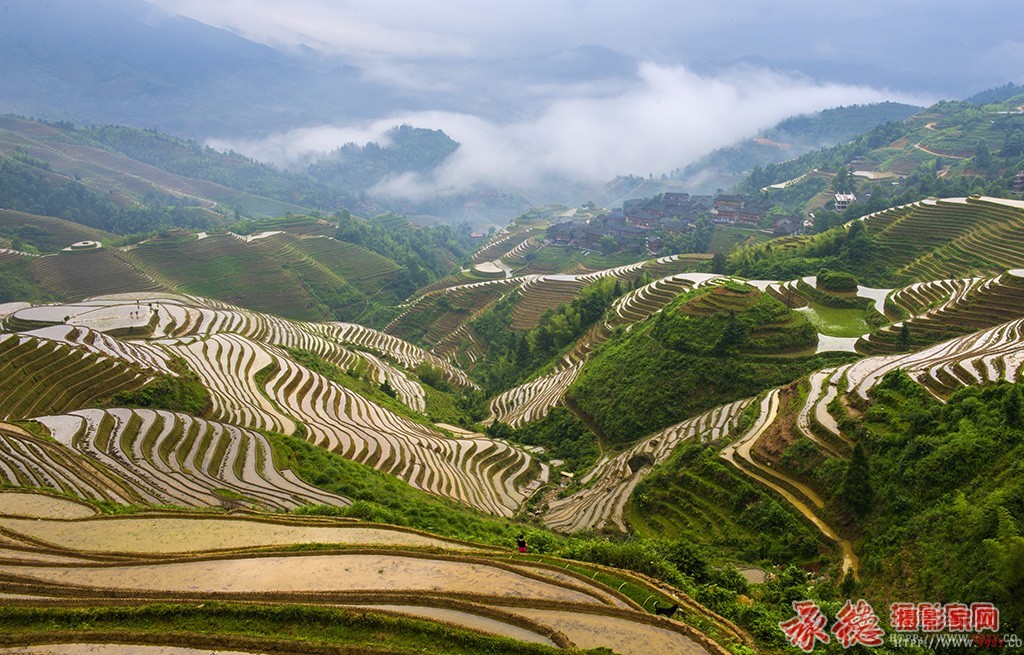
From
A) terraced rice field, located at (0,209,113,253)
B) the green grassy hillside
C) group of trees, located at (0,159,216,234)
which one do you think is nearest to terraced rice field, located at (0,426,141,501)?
the green grassy hillside

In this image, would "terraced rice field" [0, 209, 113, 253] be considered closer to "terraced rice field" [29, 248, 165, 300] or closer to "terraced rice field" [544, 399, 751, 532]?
"terraced rice field" [29, 248, 165, 300]

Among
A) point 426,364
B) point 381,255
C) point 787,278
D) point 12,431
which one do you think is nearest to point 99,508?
point 12,431

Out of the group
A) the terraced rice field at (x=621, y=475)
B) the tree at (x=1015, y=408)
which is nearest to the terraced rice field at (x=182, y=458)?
the terraced rice field at (x=621, y=475)

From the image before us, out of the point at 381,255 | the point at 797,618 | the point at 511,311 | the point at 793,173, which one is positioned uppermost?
the point at 793,173

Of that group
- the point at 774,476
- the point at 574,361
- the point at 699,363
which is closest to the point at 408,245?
the point at 574,361

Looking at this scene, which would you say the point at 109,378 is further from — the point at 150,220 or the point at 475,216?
the point at 475,216

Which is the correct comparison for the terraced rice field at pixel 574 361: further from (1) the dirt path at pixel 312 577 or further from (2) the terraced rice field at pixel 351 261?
(2) the terraced rice field at pixel 351 261
